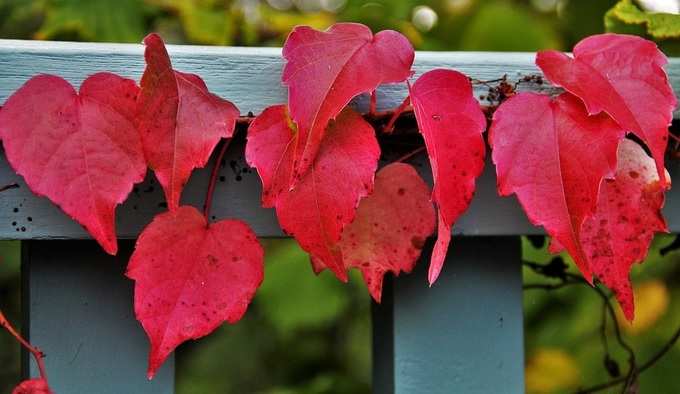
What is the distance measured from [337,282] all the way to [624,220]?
1222mm

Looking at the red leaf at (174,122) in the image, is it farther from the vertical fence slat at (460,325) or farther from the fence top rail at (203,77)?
the vertical fence slat at (460,325)

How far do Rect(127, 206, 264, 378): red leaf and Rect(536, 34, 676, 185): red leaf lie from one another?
204 millimetres

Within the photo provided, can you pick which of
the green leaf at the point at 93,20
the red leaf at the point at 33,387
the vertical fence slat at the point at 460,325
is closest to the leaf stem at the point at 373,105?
the vertical fence slat at the point at 460,325

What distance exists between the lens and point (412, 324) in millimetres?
550

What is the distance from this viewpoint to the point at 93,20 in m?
1.08

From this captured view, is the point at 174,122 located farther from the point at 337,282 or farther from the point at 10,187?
the point at 337,282

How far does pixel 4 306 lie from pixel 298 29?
5.81ft

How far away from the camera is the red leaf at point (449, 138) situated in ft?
1.31

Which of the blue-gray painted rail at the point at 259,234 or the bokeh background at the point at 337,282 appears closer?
the blue-gray painted rail at the point at 259,234

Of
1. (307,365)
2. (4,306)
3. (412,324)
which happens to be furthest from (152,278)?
(4,306)

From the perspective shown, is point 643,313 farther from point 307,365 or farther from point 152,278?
point 152,278

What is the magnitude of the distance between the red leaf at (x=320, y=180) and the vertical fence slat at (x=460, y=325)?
0.50 ft

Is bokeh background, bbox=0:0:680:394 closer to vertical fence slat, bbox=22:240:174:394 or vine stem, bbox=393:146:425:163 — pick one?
vine stem, bbox=393:146:425:163

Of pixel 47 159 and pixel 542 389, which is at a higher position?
pixel 47 159
